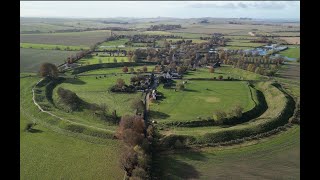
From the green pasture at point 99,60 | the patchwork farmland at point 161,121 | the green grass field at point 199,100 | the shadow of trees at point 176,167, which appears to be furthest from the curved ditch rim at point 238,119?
the green pasture at point 99,60

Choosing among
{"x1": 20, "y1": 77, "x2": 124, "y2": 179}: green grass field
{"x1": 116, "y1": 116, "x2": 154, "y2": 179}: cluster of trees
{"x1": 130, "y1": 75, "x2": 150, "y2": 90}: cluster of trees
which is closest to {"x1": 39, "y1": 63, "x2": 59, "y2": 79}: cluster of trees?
{"x1": 130, "y1": 75, "x2": 150, "y2": 90}: cluster of trees

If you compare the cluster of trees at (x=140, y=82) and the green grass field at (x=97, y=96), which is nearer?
the green grass field at (x=97, y=96)

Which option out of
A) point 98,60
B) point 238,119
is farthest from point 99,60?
point 238,119

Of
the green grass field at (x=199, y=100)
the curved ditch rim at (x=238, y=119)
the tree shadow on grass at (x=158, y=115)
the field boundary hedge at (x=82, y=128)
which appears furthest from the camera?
the green grass field at (x=199, y=100)

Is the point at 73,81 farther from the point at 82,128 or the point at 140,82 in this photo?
the point at 82,128

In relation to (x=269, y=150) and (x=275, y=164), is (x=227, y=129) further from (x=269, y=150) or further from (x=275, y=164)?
(x=275, y=164)

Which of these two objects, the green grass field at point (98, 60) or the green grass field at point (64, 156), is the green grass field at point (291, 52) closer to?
the green grass field at point (98, 60)

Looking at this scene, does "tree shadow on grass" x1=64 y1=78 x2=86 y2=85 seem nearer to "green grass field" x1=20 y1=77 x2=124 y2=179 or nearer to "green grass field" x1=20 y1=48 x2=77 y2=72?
"green grass field" x1=20 y1=48 x2=77 y2=72
